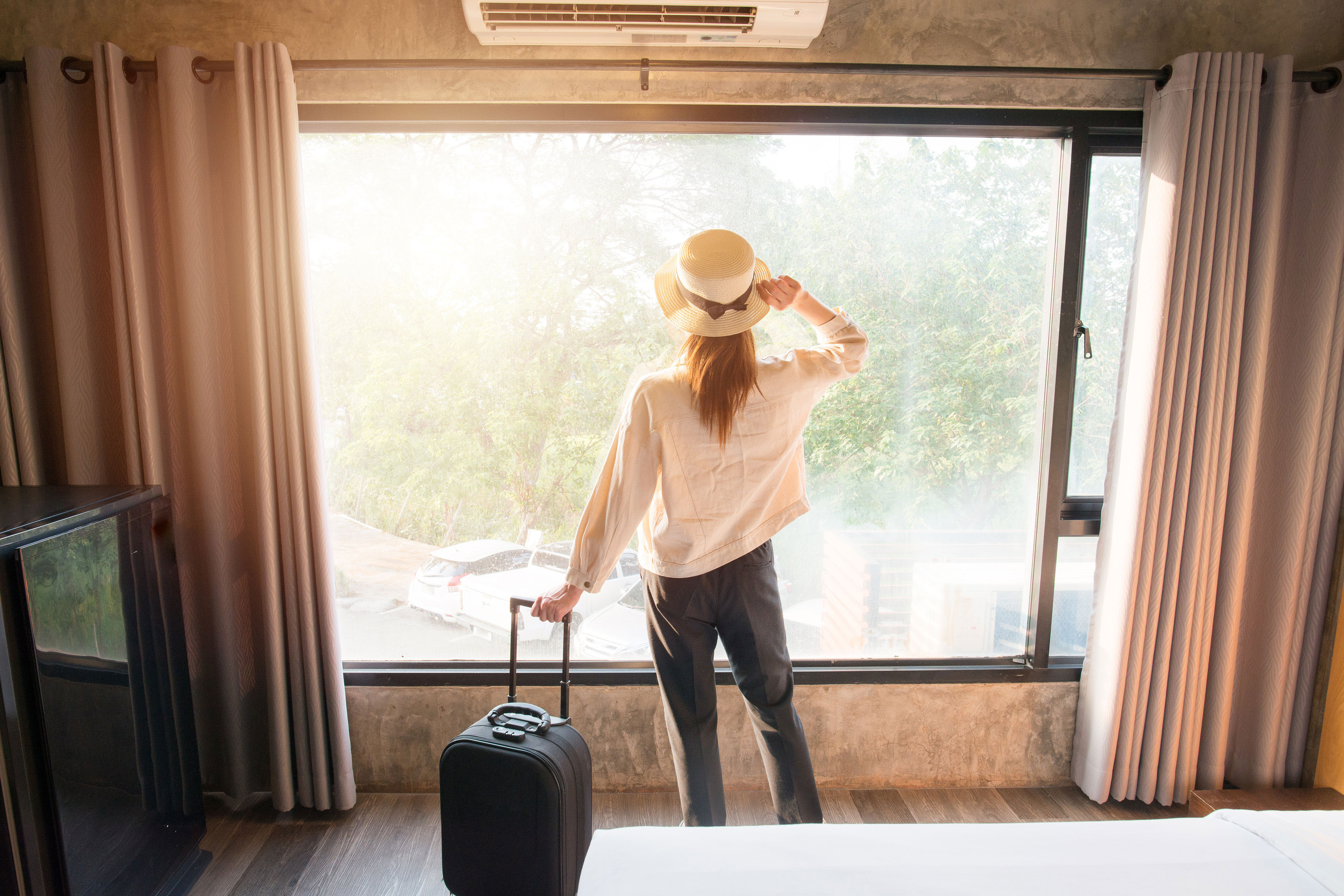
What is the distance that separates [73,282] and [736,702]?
2.10 m

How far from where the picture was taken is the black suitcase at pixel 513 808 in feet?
4.68

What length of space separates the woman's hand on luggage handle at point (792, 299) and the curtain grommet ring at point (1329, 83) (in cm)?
148

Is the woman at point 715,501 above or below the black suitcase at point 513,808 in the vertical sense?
above

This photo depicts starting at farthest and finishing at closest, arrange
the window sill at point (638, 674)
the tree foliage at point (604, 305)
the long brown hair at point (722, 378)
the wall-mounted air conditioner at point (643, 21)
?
the window sill at point (638, 674)
the tree foliage at point (604, 305)
the wall-mounted air conditioner at point (643, 21)
the long brown hair at point (722, 378)

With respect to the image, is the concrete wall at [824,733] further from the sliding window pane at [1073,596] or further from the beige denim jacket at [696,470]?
the beige denim jacket at [696,470]

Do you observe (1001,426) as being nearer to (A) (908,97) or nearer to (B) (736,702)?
(A) (908,97)

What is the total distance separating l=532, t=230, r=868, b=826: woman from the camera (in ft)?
4.55

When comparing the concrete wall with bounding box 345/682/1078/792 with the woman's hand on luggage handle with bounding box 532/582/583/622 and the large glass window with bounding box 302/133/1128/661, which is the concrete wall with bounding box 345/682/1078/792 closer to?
the large glass window with bounding box 302/133/1128/661

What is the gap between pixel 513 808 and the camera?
4.72 ft

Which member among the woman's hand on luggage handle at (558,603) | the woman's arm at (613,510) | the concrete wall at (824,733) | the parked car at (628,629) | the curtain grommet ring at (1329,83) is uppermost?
the curtain grommet ring at (1329,83)

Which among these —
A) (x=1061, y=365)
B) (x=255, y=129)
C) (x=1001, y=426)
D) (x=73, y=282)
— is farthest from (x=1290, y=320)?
(x=73, y=282)

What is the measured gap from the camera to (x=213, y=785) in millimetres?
1971

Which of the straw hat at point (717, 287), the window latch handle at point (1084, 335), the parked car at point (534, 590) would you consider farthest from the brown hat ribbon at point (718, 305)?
the window latch handle at point (1084, 335)

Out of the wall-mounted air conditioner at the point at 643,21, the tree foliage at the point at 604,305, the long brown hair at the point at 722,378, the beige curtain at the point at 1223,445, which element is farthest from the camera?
the tree foliage at the point at 604,305
